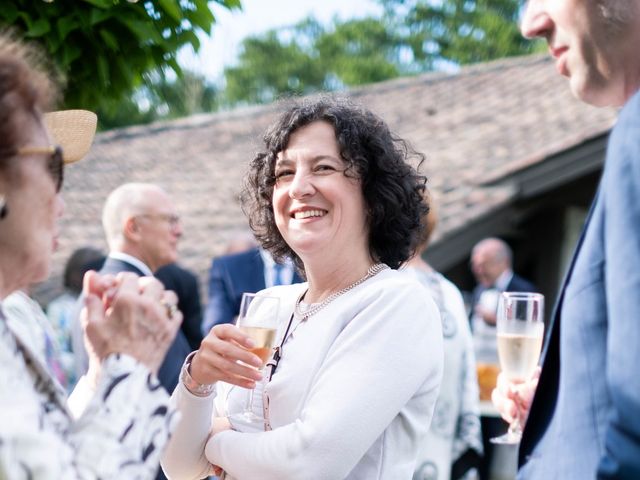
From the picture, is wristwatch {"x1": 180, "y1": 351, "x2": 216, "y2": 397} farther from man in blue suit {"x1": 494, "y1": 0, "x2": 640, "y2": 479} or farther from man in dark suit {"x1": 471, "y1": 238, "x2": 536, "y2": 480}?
man in dark suit {"x1": 471, "y1": 238, "x2": 536, "y2": 480}

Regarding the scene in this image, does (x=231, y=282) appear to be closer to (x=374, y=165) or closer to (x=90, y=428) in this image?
(x=374, y=165)

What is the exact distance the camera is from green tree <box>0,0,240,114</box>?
3064 millimetres

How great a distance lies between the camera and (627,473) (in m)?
1.61

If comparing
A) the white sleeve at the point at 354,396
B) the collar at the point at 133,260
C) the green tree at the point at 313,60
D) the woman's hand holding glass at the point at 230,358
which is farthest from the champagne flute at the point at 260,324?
the green tree at the point at 313,60

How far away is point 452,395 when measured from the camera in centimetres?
475

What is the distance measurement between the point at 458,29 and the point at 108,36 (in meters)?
43.1

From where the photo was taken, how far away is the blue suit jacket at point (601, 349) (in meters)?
1.61

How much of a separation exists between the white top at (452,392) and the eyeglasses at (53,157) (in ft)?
9.23

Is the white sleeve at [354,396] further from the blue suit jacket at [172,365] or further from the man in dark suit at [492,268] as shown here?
the man in dark suit at [492,268]

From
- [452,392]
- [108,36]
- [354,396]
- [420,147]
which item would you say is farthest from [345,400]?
[420,147]

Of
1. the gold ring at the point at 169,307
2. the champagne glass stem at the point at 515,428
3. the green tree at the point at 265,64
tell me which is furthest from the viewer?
the green tree at the point at 265,64

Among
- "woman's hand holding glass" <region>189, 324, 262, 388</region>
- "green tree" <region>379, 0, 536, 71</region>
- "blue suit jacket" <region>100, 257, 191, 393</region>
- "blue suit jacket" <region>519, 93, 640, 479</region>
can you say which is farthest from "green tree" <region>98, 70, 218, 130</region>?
"blue suit jacket" <region>519, 93, 640, 479</region>

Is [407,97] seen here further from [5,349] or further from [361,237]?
[5,349]

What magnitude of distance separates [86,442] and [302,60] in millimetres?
50669
